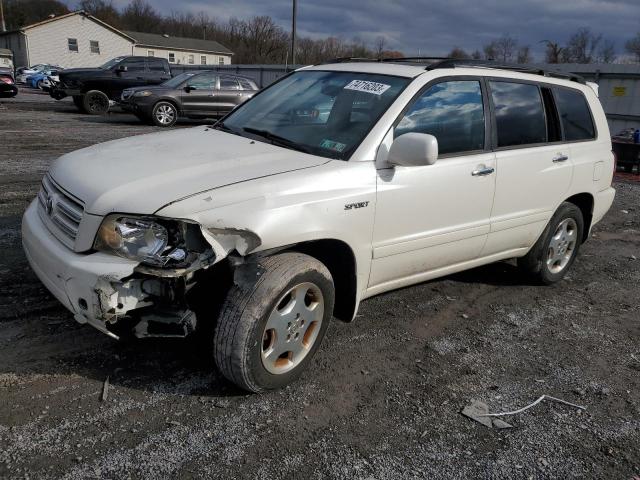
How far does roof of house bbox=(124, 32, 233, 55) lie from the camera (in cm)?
6226

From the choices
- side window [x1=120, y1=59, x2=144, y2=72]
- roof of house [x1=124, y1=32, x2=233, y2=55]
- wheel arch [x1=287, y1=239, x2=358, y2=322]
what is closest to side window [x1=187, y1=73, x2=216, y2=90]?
side window [x1=120, y1=59, x2=144, y2=72]

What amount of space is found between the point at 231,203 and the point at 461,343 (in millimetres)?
2040

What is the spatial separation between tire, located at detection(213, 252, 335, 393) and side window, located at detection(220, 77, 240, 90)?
1334cm

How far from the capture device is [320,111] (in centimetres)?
364

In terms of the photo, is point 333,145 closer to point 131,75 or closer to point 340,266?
point 340,266

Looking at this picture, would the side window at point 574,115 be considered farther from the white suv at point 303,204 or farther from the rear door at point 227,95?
the rear door at point 227,95

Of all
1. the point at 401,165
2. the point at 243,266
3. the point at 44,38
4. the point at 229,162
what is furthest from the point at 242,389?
the point at 44,38

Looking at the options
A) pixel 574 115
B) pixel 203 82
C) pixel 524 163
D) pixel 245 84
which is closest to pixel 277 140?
pixel 524 163

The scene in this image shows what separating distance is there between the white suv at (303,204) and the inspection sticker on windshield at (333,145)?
3 centimetres

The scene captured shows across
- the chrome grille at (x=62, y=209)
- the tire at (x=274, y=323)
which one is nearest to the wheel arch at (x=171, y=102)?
the chrome grille at (x=62, y=209)

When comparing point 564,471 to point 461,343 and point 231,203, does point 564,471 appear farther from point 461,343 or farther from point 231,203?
point 231,203

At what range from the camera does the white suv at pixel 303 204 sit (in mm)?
2549

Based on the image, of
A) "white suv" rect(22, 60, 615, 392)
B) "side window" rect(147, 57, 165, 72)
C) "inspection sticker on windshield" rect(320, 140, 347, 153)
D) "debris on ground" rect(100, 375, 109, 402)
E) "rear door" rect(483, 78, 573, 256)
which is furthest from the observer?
"side window" rect(147, 57, 165, 72)

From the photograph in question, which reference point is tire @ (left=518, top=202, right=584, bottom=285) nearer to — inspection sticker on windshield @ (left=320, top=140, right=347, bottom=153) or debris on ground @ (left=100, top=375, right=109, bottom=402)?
inspection sticker on windshield @ (left=320, top=140, right=347, bottom=153)
